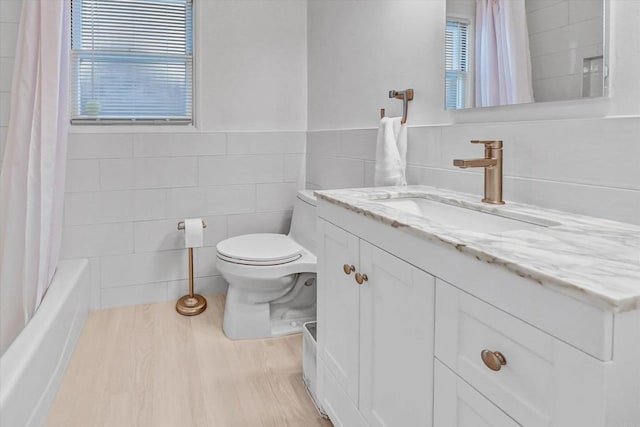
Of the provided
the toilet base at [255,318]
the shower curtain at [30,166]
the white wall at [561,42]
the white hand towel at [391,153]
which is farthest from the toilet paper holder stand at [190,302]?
the white wall at [561,42]

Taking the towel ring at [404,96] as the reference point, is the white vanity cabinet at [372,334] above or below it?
below

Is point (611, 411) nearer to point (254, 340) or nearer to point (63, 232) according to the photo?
point (254, 340)

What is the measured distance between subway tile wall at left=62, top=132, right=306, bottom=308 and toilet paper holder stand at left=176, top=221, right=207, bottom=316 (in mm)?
114

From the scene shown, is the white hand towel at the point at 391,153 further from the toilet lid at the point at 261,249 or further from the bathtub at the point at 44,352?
the bathtub at the point at 44,352

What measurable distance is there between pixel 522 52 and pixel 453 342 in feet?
3.18

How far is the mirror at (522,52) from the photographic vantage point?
1.25 metres

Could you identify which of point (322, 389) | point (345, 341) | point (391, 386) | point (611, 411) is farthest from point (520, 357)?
point (322, 389)

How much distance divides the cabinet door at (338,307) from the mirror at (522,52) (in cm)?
68

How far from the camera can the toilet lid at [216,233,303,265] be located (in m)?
2.39

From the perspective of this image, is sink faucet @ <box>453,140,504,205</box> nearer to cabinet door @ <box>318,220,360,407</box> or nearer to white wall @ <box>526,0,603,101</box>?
white wall @ <box>526,0,603,101</box>

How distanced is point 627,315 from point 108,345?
238 cm

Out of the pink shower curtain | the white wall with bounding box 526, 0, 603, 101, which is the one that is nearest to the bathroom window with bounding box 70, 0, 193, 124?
the pink shower curtain

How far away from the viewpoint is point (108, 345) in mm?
2432

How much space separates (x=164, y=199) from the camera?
2.95 meters
